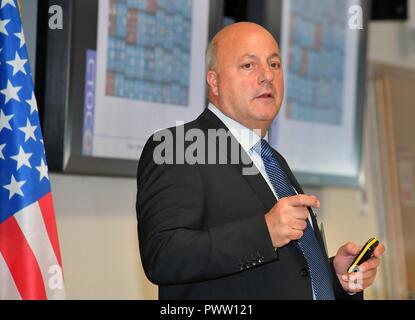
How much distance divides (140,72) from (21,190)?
1142 millimetres

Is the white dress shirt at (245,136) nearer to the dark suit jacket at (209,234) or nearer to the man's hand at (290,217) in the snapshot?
the dark suit jacket at (209,234)

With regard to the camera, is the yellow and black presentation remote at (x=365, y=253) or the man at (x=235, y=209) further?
the yellow and black presentation remote at (x=365, y=253)

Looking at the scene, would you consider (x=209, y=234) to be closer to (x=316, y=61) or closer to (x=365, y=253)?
(x=365, y=253)

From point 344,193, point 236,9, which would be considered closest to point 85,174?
point 236,9

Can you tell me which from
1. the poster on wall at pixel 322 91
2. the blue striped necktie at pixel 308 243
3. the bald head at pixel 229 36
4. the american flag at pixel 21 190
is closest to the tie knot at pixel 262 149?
the blue striped necktie at pixel 308 243

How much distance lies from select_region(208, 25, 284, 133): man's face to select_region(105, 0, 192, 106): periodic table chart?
123 centimetres

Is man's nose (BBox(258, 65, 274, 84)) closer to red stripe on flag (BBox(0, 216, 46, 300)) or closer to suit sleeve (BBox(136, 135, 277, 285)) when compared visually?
suit sleeve (BBox(136, 135, 277, 285))

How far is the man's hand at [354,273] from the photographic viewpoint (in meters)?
2.41

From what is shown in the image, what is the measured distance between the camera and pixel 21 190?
281cm

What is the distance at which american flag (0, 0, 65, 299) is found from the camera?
Result: 9.16 ft

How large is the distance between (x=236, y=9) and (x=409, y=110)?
1.91 meters

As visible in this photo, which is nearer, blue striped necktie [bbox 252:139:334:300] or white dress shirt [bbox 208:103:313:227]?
blue striped necktie [bbox 252:139:334:300]

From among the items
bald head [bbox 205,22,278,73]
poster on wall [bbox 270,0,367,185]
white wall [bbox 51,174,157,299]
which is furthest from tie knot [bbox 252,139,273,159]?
poster on wall [bbox 270,0,367,185]

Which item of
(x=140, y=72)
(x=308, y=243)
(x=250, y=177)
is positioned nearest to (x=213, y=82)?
(x=250, y=177)
